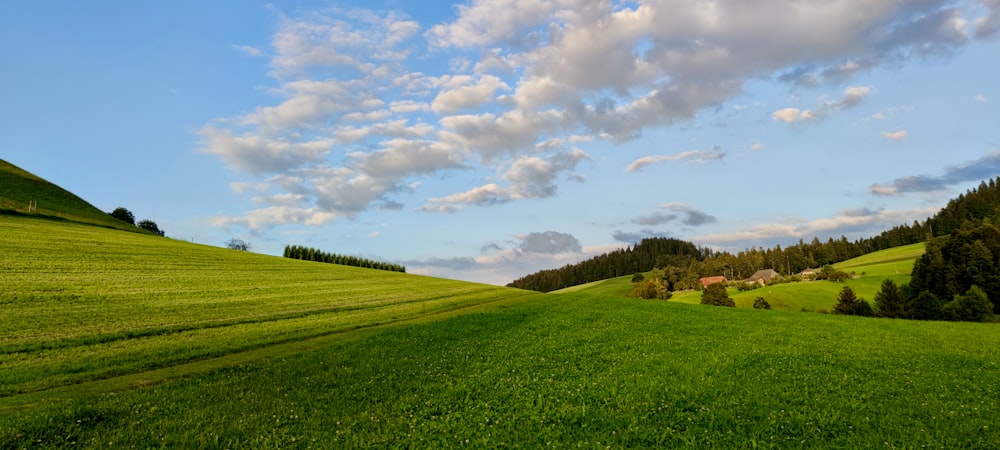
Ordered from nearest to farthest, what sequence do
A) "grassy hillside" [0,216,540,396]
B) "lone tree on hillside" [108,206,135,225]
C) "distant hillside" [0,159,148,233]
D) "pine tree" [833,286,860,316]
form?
"grassy hillside" [0,216,540,396]
"distant hillside" [0,159,148,233]
"pine tree" [833,286,860,316]
"lone tree on hillside" [108,206,135,225]

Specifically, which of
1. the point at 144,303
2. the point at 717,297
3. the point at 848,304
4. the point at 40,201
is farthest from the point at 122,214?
the point at 848,304

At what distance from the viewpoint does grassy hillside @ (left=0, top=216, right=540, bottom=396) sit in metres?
24.1

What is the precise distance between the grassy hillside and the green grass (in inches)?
293

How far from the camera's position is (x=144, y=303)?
3812 cm

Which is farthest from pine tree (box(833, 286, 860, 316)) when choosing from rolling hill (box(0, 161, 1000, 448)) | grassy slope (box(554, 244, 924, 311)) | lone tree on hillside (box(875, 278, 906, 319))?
rolling hill (box(0, 161, 1000, 448))

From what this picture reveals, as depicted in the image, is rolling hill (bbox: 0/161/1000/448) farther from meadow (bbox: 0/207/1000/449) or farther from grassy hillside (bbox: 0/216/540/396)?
grassy hillside (bbox: 0/216/540/396)

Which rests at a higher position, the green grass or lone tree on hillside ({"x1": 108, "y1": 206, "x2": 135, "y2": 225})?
lone tree on hillside ({"x1": 108, "y1": 206, "x2": 135, "y2": 225})

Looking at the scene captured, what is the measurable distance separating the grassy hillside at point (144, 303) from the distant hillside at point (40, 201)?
291 inches

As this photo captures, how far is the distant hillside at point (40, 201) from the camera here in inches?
2990

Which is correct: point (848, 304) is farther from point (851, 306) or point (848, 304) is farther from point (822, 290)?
point (822, 290)

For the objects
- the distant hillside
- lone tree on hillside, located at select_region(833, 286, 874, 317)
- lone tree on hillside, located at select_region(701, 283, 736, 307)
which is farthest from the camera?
lone tree on hillside, located at select_region(701, 283, 736, 307)

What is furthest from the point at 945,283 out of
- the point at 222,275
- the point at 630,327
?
the point at 222,275

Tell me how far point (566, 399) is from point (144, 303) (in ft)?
123

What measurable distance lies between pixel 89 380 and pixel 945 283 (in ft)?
407
